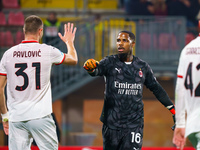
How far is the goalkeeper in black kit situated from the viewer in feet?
16.6

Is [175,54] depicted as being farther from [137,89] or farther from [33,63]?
[33,63]

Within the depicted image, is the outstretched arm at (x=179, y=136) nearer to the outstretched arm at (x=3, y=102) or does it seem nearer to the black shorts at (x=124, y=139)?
the black shorts at (x=124, y=139)

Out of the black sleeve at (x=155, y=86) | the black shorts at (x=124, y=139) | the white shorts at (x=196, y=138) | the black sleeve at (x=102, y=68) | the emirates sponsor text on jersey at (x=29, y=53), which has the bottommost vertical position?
the black shorts at (x=124, y=139)

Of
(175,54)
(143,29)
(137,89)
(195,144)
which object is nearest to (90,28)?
(143,29)

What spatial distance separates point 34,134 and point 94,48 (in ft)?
19.6

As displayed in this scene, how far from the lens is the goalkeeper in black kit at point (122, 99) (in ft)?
16.6

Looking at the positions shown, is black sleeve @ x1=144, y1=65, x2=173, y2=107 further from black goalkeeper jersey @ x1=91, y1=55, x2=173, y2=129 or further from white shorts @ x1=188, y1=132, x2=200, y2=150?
white shorts @ x1=188, y1=132, x2=200, y2=150

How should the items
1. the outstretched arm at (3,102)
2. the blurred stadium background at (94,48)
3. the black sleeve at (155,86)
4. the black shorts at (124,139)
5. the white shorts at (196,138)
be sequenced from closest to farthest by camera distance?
1. the white shorts at (196,138)
2. the outstretched arm at (3,102)
3. the black shorts at (124,139)
4. the black sleeve at (155,86)
5. the blurred stadium background at (94,48)

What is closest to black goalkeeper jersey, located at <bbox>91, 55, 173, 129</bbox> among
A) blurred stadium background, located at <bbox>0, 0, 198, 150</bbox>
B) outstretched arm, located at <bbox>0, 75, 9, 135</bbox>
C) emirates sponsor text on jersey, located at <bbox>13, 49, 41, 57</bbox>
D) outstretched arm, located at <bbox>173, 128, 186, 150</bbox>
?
emirates sponsor text on jersey, located at <bbox>13, 49, 41, 57</bbox>

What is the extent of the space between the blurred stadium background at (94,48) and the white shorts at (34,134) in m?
3.37

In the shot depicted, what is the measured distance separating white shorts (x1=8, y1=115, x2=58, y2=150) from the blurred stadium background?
337 cm

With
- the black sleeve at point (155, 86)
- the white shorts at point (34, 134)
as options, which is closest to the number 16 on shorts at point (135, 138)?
the black sleeve at point (155, 86)

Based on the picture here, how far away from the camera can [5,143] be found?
40.1 ft

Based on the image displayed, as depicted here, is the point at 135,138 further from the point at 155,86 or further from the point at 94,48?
the point at 94,48
